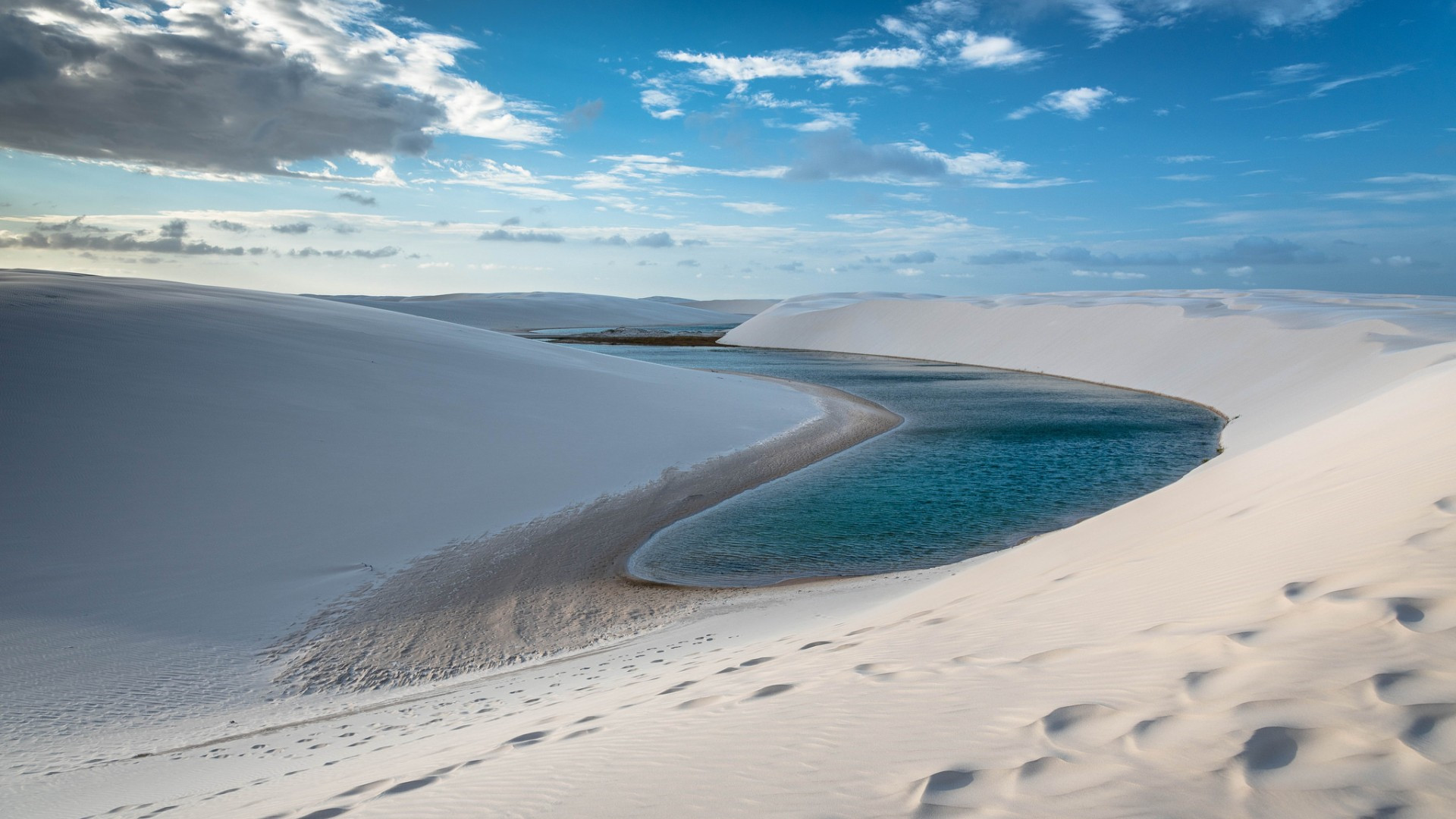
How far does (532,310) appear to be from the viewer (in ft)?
284

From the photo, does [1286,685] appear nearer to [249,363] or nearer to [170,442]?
[170,442]

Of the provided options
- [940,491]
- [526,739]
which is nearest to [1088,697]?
[526,739]

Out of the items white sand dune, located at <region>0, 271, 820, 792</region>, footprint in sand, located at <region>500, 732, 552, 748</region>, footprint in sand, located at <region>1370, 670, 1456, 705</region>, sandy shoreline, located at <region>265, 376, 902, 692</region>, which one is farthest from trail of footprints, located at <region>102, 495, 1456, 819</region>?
white sand dune, located at <region>0, 271, 820, 792</region>

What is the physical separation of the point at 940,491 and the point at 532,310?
80848 millimetres

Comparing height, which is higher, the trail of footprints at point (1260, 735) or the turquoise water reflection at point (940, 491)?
the trail of footprints at point (1260, 735)

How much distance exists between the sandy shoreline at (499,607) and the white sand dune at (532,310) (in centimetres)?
6560

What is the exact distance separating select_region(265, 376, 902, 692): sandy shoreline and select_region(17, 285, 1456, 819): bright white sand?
0.42m

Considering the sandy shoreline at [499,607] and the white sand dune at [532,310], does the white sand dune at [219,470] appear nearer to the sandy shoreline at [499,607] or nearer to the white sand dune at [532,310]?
the sandy shoreline at [499,607]

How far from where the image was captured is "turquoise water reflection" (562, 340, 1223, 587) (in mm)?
7652

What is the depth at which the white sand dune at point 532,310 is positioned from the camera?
79.1m

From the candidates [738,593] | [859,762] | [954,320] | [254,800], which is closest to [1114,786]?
[859,762]

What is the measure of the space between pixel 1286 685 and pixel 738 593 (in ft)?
15.8

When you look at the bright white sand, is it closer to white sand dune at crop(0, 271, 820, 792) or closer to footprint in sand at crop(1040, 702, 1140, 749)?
footprint in sand at crop(1040, 702, 1140, 749)

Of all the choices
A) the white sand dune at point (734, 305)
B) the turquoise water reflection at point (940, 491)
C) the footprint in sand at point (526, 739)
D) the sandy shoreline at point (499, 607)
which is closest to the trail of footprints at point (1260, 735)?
the footprint in sand at point (526, 739)
